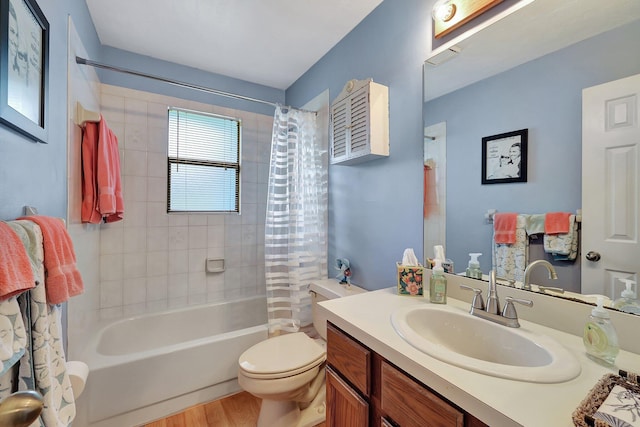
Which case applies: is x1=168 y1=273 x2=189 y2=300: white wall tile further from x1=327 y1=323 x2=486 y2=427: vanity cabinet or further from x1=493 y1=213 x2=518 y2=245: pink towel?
x1=493 y1=213 x2=518 y2=245: pink towel

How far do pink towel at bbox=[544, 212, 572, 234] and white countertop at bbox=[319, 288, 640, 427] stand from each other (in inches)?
13.0

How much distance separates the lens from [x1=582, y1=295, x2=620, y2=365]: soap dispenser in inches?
26.9

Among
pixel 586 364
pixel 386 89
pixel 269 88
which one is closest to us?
pixel 586 364

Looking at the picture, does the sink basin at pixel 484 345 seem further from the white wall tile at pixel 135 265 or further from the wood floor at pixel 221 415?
the white wall tile at pixel 135 265

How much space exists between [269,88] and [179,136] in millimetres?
1015

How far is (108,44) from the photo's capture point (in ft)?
6.75

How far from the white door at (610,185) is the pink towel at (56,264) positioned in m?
1.60

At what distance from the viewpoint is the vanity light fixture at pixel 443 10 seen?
1.20 metres

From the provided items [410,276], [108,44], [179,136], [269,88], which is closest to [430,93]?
[410,276]

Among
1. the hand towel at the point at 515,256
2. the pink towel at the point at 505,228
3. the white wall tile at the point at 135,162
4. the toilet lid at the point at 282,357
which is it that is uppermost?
the white wall tile at the point at 135,162

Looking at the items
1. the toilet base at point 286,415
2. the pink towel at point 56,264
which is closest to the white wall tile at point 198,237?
the toilet base at point 286,415

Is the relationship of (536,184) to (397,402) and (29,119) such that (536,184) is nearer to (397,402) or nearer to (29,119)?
(397,402)

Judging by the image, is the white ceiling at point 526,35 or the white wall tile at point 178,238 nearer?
the white ceiling at point 526,35

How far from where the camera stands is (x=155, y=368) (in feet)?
5.18
